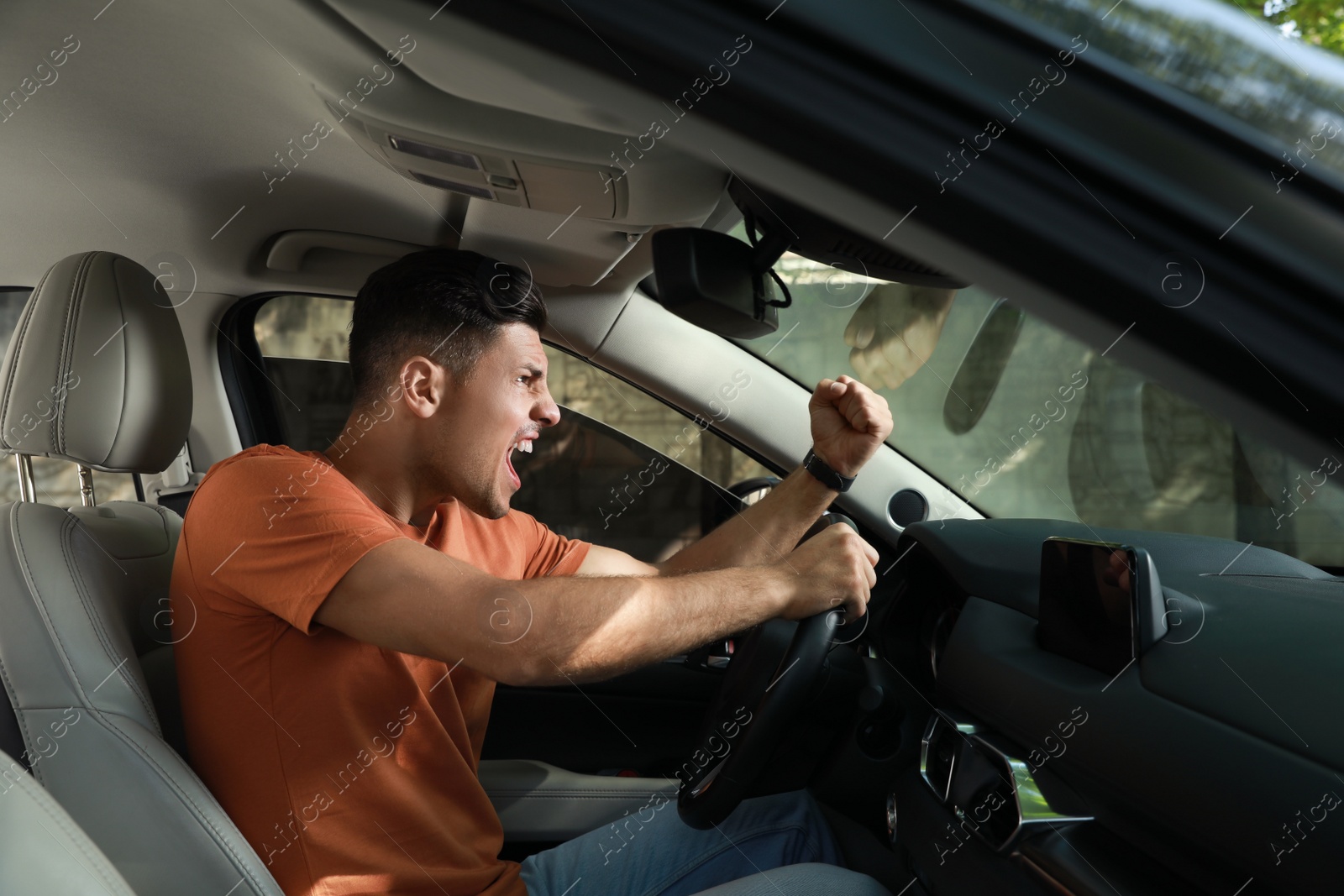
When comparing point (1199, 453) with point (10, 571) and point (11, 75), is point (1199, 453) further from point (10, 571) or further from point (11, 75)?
point (11, 75)

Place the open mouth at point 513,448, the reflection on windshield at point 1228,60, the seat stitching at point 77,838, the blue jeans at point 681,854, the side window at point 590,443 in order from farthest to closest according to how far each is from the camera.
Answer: the side window at point 590,443, the open mouth at point 513,448, the blue jeans at point 681,854, the seat stitching at point 77,838, the reflection on windshield at point 1228,60

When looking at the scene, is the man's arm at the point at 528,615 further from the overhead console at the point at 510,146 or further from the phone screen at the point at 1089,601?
the overhead console at the point at 510,146

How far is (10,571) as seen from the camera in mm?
1126

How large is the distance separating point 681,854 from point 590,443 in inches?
79.6

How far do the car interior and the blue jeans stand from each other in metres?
0.07

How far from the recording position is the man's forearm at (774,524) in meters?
1.60

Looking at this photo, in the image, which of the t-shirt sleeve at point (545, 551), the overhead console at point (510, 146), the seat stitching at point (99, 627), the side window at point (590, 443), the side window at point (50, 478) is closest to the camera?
the overhead console at point (510, 146)

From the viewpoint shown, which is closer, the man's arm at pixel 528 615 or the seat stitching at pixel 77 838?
the seat stitching at pixel 77 838

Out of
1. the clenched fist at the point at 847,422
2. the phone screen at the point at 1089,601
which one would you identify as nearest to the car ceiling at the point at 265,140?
the clenched fist at the point at 847,422

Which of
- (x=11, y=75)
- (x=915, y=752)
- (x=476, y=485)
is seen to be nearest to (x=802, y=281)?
(x=476, y=485)

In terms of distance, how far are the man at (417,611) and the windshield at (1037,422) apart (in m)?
0.20

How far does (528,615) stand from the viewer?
103 centimetres

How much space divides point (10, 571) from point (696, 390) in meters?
1.29

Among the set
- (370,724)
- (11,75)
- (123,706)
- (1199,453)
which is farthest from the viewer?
(11,75)
